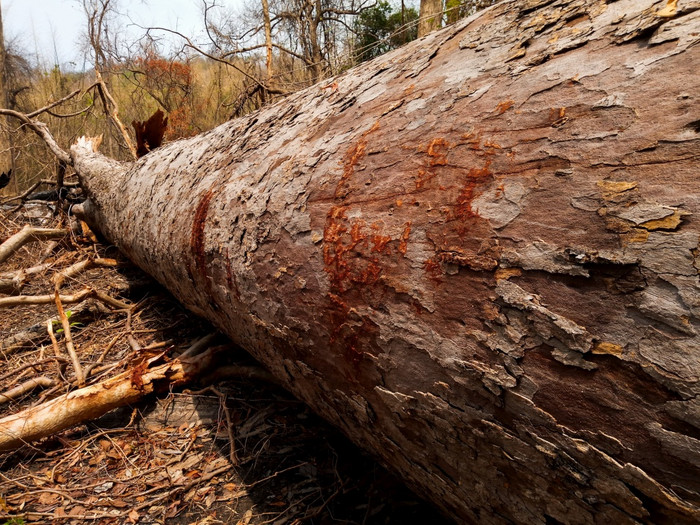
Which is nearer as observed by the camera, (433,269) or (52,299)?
(433,269)

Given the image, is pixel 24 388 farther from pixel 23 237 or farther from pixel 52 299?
pixel 23 237

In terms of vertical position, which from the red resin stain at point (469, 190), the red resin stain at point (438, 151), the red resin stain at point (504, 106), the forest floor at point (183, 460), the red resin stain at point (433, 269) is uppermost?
the red resin stain at point (504, 106)

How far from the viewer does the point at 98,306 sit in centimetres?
291

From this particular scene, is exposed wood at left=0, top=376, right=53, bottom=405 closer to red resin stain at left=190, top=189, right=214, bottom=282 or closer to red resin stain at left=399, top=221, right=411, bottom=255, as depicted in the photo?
red resin stain at left=190, top=189, right=214, bottom=282

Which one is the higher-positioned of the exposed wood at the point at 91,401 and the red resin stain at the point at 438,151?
the red resin stain at the point at 438,151

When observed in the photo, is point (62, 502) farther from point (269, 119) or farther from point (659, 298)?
point (659, 298)

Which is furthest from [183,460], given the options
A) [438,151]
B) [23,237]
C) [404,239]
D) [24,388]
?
[23,237]

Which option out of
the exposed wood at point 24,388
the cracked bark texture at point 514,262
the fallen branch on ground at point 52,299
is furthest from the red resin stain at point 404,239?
the fallen branch on ground at point 52,299

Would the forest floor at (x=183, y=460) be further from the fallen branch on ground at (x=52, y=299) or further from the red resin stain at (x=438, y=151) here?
the red resin stain at (x=438, y=151)

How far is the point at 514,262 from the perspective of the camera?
0.64 metres

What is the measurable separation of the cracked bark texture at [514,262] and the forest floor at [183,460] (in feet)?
1.56

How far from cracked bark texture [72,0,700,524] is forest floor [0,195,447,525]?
476 mm

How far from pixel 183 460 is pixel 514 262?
5.72 feet

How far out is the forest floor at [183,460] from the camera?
4.79 feet
